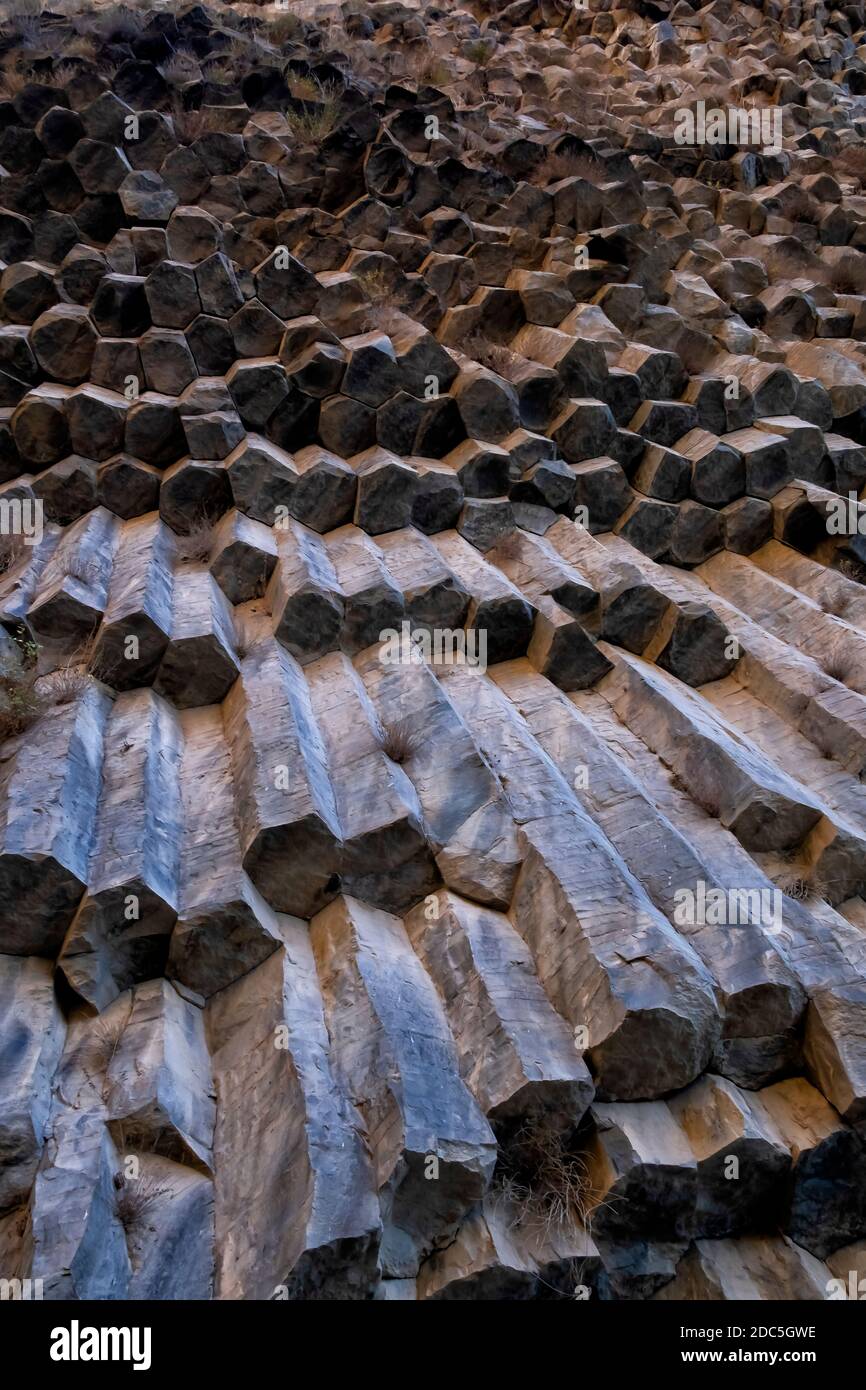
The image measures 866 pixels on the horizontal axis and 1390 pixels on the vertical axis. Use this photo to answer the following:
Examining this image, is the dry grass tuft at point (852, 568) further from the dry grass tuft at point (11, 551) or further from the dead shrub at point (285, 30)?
the dead shrub at point (285, 30)

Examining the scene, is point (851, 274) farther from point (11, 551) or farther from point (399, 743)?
point (11, 551)

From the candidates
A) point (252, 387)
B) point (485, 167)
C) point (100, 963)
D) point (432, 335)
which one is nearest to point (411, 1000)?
point (100, 963)

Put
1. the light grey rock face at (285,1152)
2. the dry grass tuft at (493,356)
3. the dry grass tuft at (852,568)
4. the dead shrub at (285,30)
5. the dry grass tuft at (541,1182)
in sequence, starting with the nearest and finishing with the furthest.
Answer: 1. the light grey rock face at (285,1152)
2. the dry grass tuft at (541,1182)
3. the dry grass tuft at (852,568)
4. the dry grass tuft at (493,356)
5. the dead shrub at (285,30)

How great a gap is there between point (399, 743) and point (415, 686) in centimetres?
71

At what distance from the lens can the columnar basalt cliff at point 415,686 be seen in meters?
5.30

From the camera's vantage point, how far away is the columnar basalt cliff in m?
5.30

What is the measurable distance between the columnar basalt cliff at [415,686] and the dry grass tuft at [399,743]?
Answer: 0.06 metres

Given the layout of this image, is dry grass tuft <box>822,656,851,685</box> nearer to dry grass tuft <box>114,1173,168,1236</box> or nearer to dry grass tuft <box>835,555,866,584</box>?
dry grass tuft <box>835,555,866,584</box>

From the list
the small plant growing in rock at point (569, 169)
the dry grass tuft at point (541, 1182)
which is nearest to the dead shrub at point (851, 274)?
the small plant growing in rock at point (569, 169)

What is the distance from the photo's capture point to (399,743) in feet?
A: 24.7

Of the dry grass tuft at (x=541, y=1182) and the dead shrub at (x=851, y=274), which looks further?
the dead shrub at (x=851, y=274)

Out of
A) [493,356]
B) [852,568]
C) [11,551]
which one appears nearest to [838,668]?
[852,568]

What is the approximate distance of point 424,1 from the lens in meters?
20.6

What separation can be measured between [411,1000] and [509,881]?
3.50 feet
